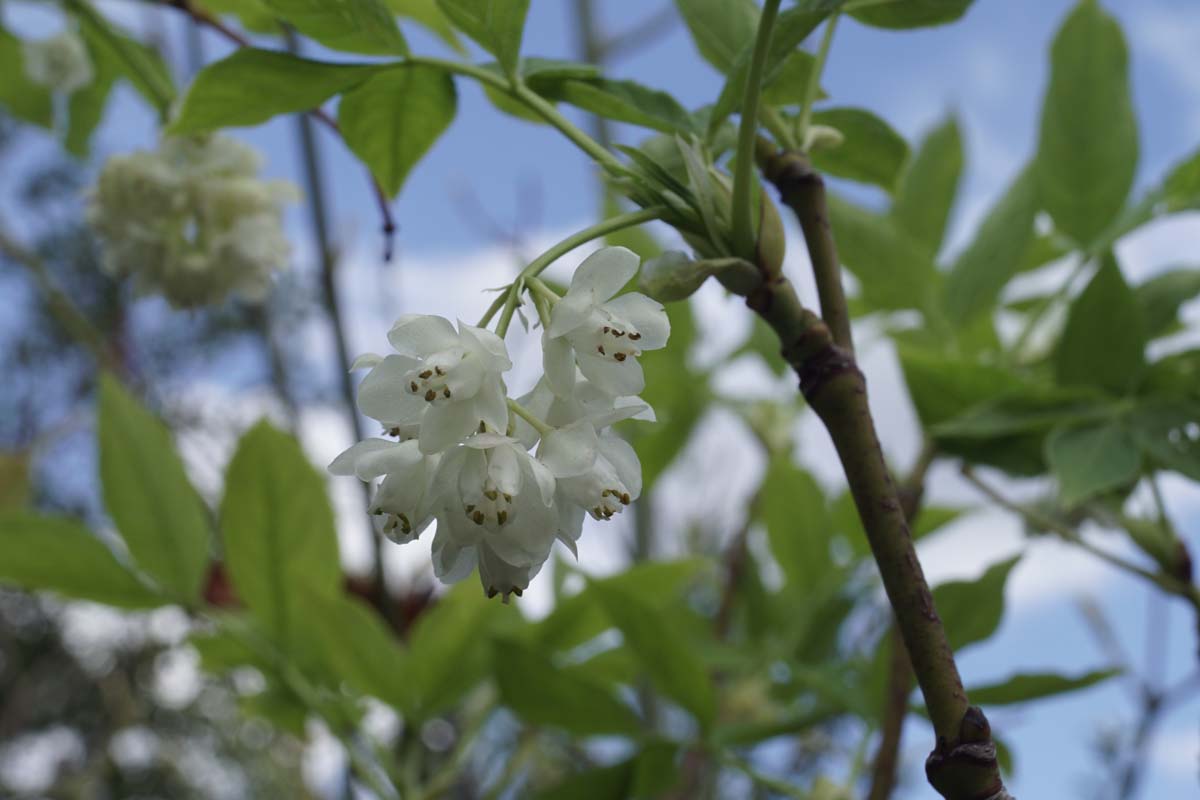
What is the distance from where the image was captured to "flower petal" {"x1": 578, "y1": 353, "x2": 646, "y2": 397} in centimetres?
38

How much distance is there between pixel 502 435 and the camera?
381mm

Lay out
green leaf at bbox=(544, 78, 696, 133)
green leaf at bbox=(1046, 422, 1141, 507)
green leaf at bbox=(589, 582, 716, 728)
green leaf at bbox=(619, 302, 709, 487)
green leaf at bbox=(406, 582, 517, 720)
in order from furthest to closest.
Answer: green leaf at bbox=(619, 302, 709, 487) → green leaf at bbox=(406, 582, 517, 720) → green leaf at bbox=(589, 582, 716, 728) → green leaf at bbox=(1046, 422, 1141, 507) → green leaf at bbox=(544, 78, 696, 133)

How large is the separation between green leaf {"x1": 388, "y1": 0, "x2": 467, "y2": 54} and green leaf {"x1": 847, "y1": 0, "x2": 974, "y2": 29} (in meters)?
0.23

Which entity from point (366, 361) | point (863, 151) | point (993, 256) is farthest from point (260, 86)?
point (993, 256)

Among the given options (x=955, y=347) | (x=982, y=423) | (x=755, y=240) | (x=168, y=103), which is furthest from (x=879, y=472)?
(x=168, y=103)

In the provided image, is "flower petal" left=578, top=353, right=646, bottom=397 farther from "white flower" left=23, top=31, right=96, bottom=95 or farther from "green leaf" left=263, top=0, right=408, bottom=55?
"white flower" left=23, top=31, right=96, bottom=95

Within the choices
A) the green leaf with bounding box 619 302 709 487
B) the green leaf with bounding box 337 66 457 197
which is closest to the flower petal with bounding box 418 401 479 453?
the green leaf with bounding box 337 66 457 197

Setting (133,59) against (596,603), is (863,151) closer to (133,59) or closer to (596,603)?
(596,603)

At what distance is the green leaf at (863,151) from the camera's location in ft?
1.68

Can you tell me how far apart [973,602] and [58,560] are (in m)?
0.61

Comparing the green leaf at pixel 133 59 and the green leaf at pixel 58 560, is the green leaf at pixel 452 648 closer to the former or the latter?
the green leaf at pixel 58 560

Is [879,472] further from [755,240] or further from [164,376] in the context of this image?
[164,376]

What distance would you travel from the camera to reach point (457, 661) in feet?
2.62

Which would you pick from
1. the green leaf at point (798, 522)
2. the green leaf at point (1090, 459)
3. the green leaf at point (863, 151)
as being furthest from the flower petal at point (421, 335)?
the green leaf at point (798, 522)
